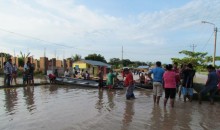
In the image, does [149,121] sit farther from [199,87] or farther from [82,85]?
[82,85]

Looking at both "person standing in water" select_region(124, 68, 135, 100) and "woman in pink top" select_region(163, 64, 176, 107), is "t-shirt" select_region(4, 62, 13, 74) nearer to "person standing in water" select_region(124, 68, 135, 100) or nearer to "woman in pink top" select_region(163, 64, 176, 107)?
"person standing in water" select_region(124, 68, 135, 100)

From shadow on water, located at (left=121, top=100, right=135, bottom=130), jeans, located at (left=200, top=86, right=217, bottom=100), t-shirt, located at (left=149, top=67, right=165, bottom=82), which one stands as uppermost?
t-shirt, located at (left=149, top=67, right=165, bottom=82)

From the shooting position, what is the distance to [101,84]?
20953 millimetres

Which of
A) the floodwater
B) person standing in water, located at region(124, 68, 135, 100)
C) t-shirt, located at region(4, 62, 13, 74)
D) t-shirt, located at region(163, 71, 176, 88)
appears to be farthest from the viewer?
t-shirt, located at region(4, 62, 13, 74)

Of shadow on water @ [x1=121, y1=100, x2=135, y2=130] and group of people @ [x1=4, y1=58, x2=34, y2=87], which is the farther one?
group of people @ [x1=4, y1=58, x2=34, y2=87]

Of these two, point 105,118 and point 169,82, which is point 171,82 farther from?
point 105,118

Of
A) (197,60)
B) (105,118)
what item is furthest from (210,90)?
(197,60)

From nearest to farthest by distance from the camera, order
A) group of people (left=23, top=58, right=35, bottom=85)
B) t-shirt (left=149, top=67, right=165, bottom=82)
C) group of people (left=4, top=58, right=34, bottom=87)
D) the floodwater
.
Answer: the floodwater, t-shirt (left=149, top=67, right=165, bottom=82), group of people (left=4, top=58, right=34, bottom=87), group of people (left=23, top=58, right=35, bottom=85)

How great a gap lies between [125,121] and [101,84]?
12669 mm

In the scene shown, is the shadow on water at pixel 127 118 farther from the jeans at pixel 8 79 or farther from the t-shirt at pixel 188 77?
the jeans at pixel 8 79

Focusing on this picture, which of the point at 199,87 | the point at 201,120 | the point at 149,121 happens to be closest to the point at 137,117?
the point at 149,121

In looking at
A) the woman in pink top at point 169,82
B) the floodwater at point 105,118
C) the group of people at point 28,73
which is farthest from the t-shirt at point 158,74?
the group of people at point 28,73

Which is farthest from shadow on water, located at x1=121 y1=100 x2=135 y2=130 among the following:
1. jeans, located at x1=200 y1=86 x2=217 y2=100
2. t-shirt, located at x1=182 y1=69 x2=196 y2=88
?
jeans, located at x1=200 y1=86 x2=217 y2=100

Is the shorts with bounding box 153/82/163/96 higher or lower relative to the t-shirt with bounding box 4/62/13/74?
lower
